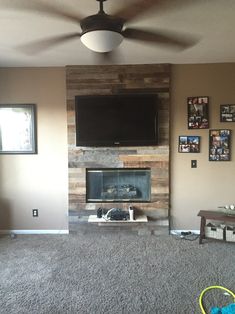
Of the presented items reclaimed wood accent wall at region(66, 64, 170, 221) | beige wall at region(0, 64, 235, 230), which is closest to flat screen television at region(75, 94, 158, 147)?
reclaimed wood accent wall at region(66, 64, 170, 221)

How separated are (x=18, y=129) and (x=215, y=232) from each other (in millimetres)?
3031

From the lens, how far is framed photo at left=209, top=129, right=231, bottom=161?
3744 mm

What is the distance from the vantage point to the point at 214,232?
3531 mm

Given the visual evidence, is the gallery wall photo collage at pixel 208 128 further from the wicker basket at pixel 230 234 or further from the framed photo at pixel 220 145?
the wicker basket at pixel 230 234

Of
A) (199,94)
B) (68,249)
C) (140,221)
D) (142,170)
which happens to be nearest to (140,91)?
(199,94)

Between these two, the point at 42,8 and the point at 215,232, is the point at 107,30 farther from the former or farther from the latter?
the point at 215,232

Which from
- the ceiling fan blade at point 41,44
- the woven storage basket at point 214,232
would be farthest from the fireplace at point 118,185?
the ceiling fan blade at point 41,44

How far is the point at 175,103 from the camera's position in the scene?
3801 millimetres

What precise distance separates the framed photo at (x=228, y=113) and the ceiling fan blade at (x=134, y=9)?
2079 millimetres

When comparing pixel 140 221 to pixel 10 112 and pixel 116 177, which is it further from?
pixel 10 112

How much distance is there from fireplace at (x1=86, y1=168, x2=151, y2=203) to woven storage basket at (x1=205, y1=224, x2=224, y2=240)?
88 centimetres

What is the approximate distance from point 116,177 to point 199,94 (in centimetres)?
164

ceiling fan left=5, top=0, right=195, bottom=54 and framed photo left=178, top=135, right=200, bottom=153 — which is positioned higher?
ceiling fan left=5, top=0, right=195, bottom=54

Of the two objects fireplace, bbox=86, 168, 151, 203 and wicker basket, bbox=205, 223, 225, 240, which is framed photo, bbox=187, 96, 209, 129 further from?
wicker basket, bbox=205, 223, 225, 240
